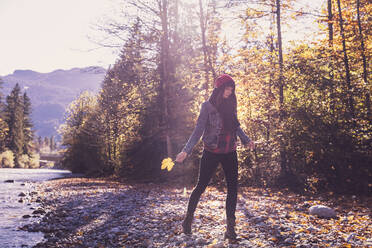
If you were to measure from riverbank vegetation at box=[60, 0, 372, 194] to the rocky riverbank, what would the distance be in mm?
1523

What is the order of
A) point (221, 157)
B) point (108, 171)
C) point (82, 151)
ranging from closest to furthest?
1. point (221, 157)
2. point (108, 171)
3. point (82, 151)

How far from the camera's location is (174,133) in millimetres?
17000

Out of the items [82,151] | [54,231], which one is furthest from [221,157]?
[82,151]

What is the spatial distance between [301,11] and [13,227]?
40.5 feet

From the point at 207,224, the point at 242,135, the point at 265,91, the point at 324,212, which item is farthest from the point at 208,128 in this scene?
the point at 265,91

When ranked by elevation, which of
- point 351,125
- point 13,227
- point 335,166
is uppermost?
point 351,125

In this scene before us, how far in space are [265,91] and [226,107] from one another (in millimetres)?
7949

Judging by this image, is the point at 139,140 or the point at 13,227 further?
the point at 139,140

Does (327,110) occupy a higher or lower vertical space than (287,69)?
lower

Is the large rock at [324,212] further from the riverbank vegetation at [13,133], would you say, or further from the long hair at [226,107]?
the riverbank vegetation at [13,133]

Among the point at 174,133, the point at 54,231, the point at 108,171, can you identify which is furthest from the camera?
the point at 108,171

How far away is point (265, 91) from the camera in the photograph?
12453 mm

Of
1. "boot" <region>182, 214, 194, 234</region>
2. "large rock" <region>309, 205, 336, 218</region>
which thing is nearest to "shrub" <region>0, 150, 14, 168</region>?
"boot" <region>182, 214, 194, 234</region>

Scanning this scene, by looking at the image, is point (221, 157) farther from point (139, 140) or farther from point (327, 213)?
point (139, 140)
